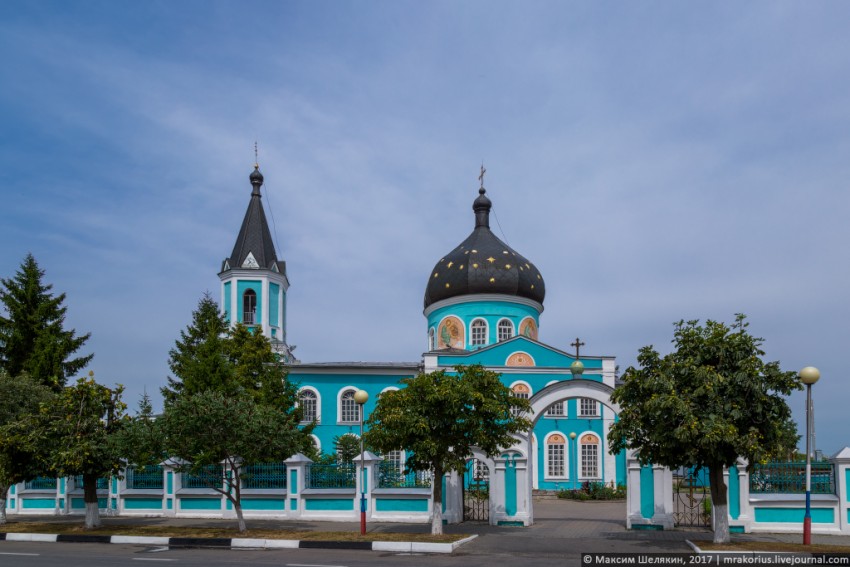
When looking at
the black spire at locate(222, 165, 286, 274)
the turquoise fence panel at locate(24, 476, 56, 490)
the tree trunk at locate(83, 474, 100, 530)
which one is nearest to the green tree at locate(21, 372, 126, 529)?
the tree trunk at locate(83, 474, 100, 530)

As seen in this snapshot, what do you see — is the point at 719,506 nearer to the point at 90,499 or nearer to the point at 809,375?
the point at 809,375

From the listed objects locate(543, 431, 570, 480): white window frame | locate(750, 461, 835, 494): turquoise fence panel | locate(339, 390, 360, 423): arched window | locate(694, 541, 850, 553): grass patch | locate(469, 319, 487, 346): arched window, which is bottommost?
locate(543, 431, 570, 480): white window frame

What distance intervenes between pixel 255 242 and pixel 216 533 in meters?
26.0

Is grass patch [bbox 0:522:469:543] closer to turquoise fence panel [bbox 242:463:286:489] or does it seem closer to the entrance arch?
turquoise fence panel [bbox 242:463:286:489]

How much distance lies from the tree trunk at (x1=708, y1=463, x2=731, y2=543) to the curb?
498cm

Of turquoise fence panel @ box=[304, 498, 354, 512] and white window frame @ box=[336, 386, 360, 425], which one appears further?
white window frame @ box=[336, 386, 360, 425]

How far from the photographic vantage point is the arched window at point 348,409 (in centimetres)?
3923

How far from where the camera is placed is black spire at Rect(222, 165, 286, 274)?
4188cm

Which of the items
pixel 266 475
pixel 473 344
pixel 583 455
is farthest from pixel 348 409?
pixel 266 475

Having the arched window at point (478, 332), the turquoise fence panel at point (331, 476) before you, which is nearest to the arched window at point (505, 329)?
the arched window at point (478, 332)

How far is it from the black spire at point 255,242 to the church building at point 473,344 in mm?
58

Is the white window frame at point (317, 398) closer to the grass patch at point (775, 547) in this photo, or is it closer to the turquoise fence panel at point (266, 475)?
the turquoise fence panel at point (266, 475)

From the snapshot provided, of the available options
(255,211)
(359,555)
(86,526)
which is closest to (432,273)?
(255,211)

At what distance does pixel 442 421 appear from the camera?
57.5ft
